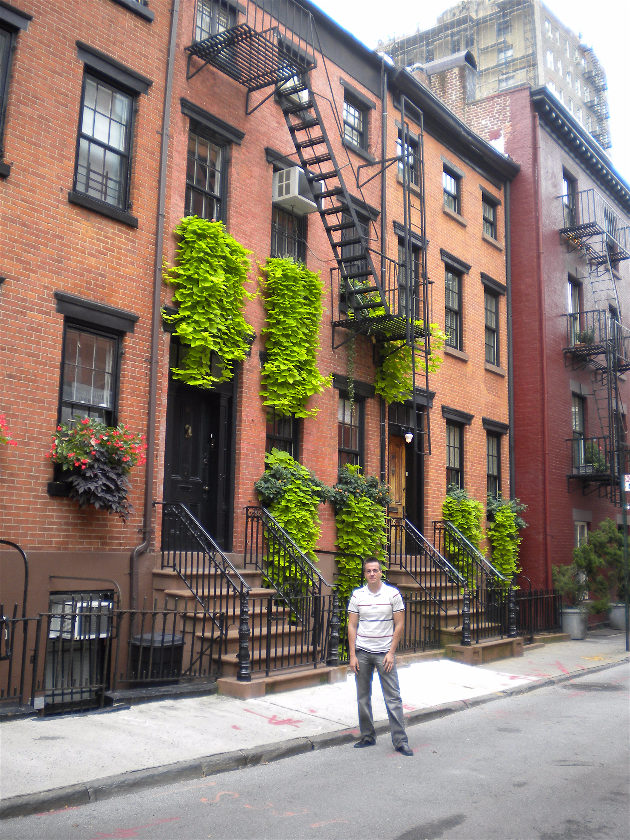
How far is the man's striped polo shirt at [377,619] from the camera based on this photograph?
721 centimetres

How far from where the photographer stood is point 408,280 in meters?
13.9

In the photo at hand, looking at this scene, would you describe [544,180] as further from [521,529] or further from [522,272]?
[521,529]

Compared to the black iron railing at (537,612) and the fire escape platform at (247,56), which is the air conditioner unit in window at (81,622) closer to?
the fire escape platform at (247,56)

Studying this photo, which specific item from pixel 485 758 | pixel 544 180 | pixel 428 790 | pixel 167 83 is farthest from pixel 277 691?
pixel 544 180

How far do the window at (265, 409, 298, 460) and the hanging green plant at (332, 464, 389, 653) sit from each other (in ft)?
3.45

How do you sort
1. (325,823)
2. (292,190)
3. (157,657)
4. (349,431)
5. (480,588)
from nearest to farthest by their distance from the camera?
(325,823), (157,657), (292,190), (349,431), (480,588)

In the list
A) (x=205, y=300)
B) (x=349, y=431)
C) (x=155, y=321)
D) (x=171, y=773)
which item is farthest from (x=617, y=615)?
(x=171, y=773)

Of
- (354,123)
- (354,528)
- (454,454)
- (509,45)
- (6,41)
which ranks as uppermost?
(509,45)

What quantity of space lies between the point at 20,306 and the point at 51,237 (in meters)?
1.04

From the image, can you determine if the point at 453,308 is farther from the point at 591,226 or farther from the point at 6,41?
the point at 6,41

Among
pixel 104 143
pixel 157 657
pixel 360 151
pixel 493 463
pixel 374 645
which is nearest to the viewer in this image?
pixel 374 645

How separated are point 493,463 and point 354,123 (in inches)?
338

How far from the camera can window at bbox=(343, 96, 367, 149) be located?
606 inches

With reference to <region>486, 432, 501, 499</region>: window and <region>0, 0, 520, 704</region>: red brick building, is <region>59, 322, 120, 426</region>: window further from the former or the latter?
<region>486, 432, 501, 499</region>: window
